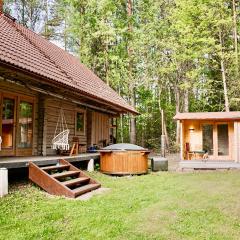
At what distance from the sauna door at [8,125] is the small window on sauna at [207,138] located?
11.1 m

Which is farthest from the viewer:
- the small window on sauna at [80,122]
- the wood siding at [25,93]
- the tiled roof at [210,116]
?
the tiled roof at [210,116]

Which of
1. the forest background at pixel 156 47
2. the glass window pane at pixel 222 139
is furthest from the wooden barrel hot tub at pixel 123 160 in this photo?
the forest background at pixel 156 47

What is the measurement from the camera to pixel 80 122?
15680 millimetres

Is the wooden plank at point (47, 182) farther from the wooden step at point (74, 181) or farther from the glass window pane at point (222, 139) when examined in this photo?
the glass window pane at point (222, 139)

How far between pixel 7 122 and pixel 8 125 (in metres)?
0.12

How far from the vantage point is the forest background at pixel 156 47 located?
79.3ft

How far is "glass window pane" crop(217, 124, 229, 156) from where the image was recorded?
722 inches

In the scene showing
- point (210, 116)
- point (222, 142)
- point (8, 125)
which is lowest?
point (222, 142)

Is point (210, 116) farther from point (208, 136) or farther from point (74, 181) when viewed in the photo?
point (74, 181)

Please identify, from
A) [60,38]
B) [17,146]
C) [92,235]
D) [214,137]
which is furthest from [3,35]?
[60,38]

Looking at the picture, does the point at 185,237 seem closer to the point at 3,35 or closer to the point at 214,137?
the point at 3,35

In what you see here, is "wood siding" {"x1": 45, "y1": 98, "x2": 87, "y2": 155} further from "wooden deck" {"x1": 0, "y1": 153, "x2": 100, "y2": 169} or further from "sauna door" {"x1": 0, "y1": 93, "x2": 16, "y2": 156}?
"sauna door" {"x1": 0, "y1": 93, "x2": 16, "y2": 156}

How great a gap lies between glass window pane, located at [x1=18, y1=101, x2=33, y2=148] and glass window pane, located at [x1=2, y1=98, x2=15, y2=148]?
0.42m

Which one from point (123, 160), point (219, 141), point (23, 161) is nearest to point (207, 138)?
point (219, 141)
